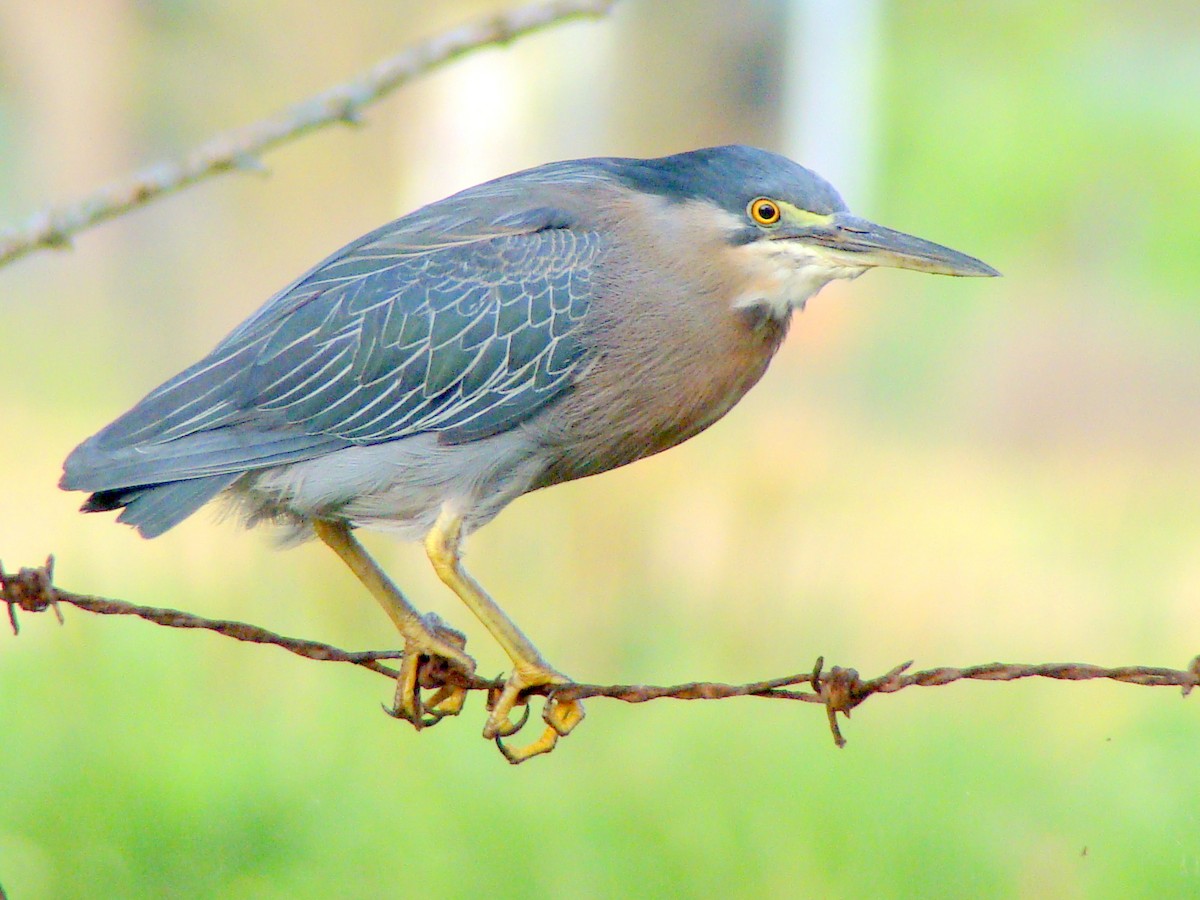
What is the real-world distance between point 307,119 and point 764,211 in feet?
4.29

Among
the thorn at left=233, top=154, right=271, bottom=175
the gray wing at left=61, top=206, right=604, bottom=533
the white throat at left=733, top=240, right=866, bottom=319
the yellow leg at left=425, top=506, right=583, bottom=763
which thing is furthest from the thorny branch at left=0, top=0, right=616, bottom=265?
the yellow leg at left=425, top=506, right=583, bottom=763

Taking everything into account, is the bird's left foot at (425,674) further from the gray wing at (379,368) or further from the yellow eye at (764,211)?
the yellow eye at (764,211)

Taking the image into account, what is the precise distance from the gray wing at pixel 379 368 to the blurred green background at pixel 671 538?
13.5 inches

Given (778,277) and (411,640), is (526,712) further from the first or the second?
(778,277)

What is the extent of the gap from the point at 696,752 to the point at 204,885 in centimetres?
170

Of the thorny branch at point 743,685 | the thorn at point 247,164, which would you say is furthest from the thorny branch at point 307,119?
the thorny branch at point 743,685

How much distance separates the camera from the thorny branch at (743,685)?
2.39 metres

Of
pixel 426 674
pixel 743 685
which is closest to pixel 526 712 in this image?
pixel 426 674

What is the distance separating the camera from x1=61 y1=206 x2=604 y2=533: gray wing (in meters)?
3.42

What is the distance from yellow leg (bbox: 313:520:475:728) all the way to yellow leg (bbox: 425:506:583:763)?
0.63ft

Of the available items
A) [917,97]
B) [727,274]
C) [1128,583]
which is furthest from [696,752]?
[917,97]

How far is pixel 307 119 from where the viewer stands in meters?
3.91

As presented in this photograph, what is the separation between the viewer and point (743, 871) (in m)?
4.57

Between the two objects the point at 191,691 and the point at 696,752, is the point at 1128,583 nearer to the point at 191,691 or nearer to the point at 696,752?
the point at 696,752
